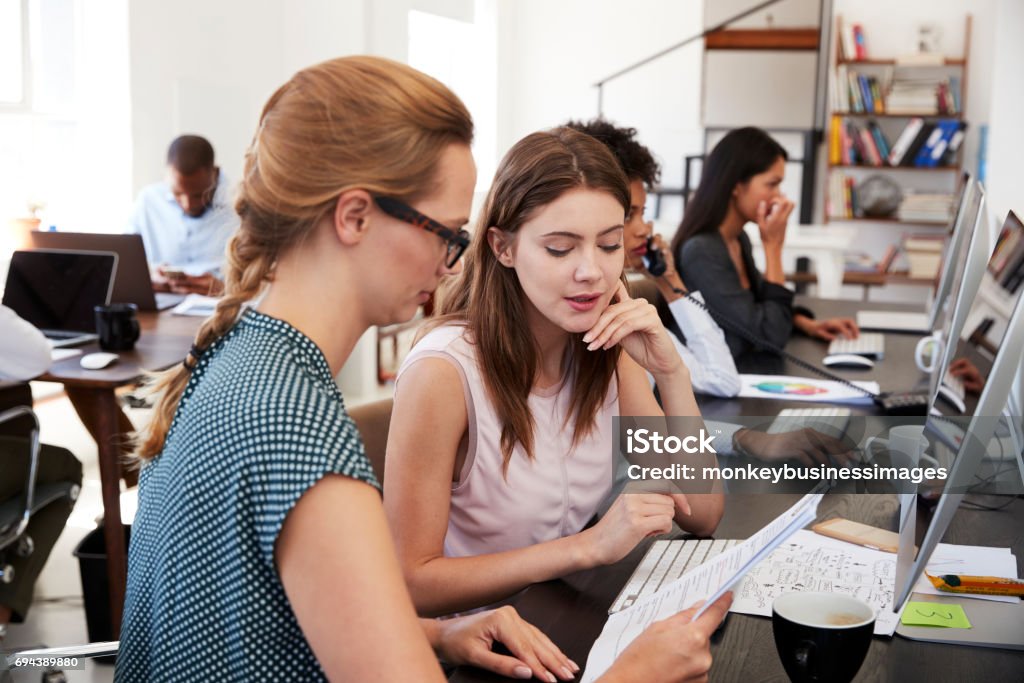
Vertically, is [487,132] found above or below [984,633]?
above

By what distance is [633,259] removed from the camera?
237cm

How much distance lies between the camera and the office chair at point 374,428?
1.51 meters

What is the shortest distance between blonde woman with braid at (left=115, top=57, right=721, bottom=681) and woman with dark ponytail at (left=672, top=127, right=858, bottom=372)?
1.79 metres

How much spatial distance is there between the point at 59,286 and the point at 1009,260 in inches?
98.5

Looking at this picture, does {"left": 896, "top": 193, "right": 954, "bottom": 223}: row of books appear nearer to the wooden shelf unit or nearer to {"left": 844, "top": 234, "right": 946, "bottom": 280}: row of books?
{"left": 844, "top": 234, "right": 946, "bottom": 280}: row of books

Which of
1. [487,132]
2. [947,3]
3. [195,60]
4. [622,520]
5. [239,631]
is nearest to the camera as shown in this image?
[239,631]

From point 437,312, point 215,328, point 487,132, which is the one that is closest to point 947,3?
point 487,132

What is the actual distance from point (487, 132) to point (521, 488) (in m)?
6.91

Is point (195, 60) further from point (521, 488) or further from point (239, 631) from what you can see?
point (239, 631)

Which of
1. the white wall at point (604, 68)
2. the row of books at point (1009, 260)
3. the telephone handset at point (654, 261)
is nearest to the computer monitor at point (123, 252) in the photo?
the telephone handset at point (654, 261)

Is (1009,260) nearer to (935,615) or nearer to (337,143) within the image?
(935,615)

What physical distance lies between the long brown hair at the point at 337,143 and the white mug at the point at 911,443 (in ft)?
2.61

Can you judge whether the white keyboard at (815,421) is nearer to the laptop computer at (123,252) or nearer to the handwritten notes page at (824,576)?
the handwritten notes page at (824,576)

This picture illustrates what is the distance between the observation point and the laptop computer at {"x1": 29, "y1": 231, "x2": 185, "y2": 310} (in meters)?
3.11
